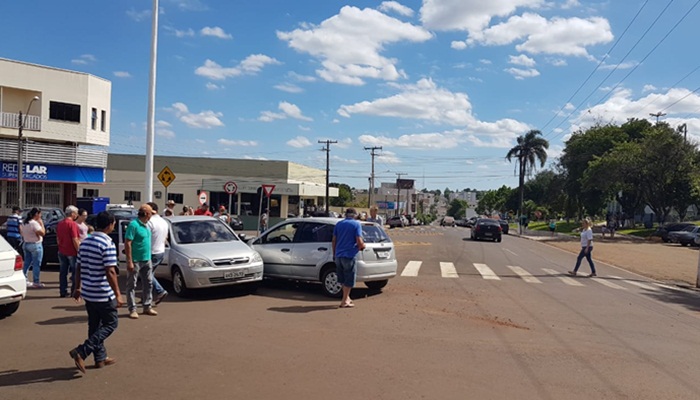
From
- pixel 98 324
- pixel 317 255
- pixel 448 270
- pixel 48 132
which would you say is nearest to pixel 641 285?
pixel 448 270

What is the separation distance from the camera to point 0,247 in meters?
8.70

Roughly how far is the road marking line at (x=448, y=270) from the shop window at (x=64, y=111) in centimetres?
2817

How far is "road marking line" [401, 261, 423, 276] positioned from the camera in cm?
1639

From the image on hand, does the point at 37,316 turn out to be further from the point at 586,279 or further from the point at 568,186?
the point at 568,186

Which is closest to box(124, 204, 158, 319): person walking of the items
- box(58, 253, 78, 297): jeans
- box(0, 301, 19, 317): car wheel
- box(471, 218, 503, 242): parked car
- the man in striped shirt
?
box(0, 301, 19, 317): car wheel

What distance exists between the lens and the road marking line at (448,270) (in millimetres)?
16297

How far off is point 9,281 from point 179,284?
10.1 feet

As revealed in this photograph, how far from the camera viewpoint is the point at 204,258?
10.7 metres

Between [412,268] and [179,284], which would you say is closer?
[179,284]

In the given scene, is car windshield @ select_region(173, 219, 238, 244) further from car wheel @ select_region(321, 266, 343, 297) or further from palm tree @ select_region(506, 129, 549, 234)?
palm tree @ select_region(506, 129, 549, 234)

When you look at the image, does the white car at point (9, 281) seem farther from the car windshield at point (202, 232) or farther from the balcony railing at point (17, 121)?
the balcony railing at point (17, 121)

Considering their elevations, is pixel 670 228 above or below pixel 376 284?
above

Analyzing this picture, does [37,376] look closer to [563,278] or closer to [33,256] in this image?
[33,256]

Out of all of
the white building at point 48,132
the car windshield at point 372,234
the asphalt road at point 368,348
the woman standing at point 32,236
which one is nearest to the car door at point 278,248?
the asphalt road at point 368,348
